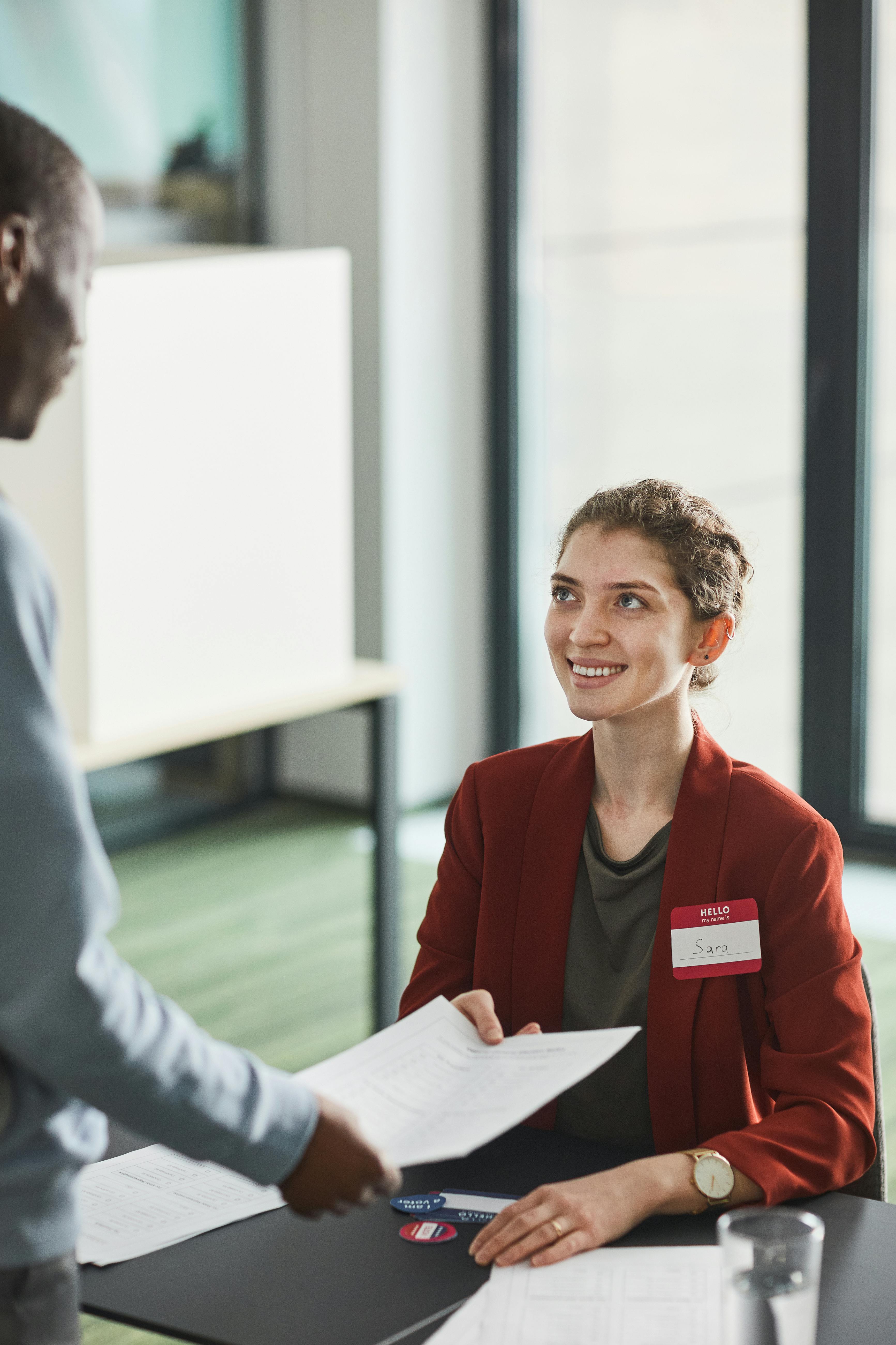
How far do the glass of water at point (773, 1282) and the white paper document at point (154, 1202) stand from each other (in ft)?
1.44

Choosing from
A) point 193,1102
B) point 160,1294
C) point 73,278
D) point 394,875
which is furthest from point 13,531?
point 394,875

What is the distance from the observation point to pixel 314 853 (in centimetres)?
461

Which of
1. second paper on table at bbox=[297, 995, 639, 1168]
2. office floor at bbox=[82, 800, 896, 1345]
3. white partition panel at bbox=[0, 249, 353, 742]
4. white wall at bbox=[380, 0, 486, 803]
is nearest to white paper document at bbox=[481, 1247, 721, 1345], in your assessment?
second paper on table at bbox=[297, 995, 639, 1168]

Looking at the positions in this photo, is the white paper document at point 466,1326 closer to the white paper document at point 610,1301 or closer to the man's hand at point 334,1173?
the white paper document at point 610,1301

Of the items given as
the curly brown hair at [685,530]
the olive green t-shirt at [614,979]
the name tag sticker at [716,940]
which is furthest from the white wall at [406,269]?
the name tag sticker at [716,940]

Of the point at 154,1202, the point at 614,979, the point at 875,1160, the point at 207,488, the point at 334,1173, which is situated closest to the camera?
the point at 334,1173

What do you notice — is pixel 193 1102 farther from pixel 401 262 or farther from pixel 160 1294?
pixel 401 262

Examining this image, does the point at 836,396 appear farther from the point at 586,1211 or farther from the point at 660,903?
the point at 586,1211

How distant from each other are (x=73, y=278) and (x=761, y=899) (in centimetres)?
92

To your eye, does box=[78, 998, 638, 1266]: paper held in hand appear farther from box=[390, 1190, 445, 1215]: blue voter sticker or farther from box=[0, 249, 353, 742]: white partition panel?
box=[0, 249, 353, 742]: white partition panel

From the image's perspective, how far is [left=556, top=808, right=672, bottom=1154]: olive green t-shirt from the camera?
1573mm

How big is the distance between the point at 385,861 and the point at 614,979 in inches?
55.6

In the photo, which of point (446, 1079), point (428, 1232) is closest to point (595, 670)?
point (446, 1079)

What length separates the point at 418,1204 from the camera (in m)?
1.32
